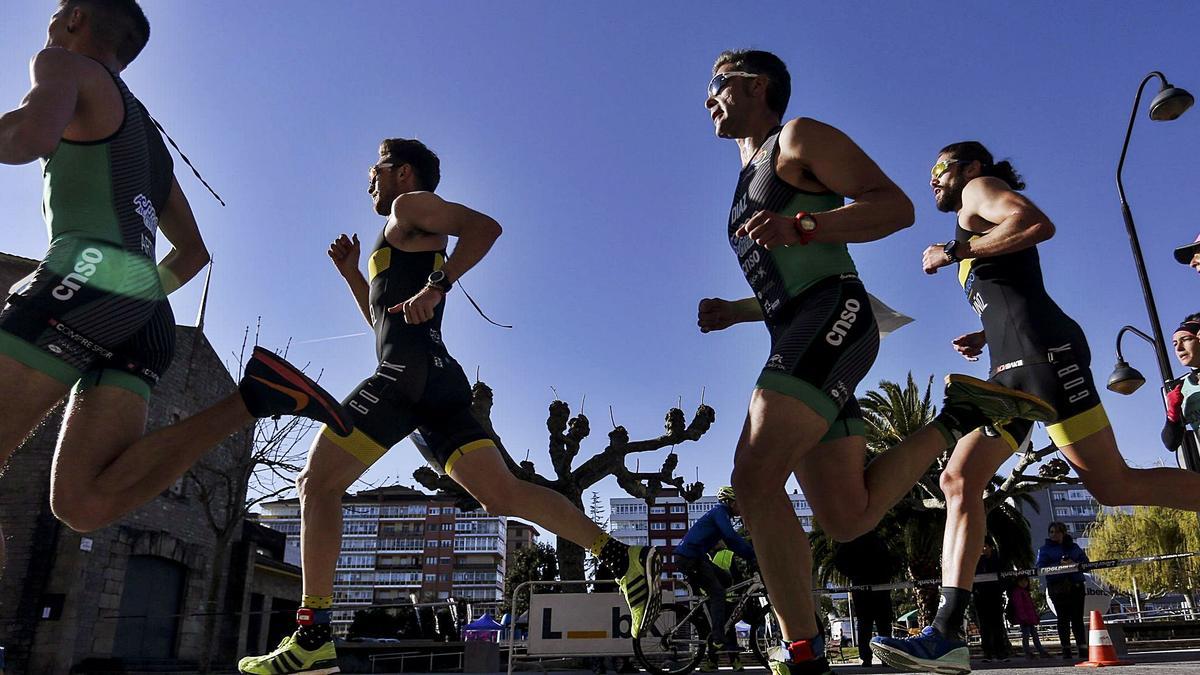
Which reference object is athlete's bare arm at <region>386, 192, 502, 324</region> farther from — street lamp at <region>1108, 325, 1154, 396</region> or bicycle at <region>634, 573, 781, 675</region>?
street lamp at <region>1108, 325, 1154, 396</region>

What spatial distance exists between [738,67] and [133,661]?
22755 millimetres

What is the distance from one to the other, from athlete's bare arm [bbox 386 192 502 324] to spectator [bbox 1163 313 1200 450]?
5.49 m

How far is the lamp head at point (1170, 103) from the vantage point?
1020 cm

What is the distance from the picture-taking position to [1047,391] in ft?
11.3

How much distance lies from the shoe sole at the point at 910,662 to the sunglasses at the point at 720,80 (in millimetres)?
2326

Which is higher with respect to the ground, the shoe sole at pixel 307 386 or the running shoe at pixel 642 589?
the shoe sole at pixel 307 386

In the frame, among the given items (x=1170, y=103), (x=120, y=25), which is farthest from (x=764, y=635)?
(x=120, y=25)

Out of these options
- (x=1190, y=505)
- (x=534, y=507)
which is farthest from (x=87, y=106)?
(x=1190, y=505)

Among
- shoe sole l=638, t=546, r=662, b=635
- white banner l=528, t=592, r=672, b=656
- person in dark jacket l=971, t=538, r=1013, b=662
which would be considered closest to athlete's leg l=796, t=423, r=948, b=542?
shoe sole l=638, t=546, r=662, b=635

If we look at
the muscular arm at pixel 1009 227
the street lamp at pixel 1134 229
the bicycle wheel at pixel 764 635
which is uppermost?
the street lamp at pixel 1134 229

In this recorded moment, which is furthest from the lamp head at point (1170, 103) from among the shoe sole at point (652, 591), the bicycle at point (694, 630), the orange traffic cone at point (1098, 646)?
the shoe sole at point (652, 591)

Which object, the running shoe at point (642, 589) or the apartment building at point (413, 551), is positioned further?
the apartment building at point (413, 551)

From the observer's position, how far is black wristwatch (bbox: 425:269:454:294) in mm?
3432

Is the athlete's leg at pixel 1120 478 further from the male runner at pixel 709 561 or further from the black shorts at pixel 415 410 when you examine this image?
the male runner at pixel 709 561
